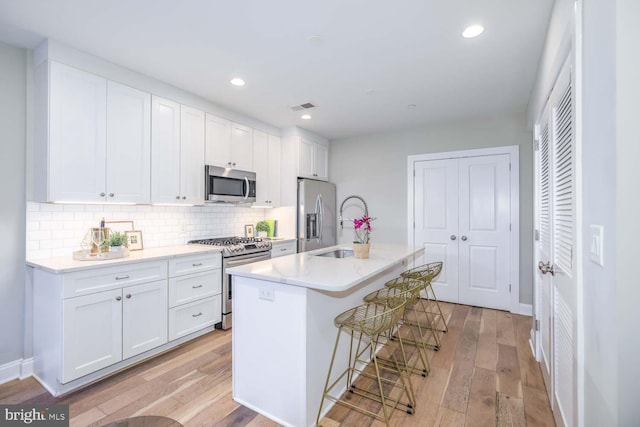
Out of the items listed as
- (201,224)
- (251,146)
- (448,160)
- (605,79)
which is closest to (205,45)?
(251,146)

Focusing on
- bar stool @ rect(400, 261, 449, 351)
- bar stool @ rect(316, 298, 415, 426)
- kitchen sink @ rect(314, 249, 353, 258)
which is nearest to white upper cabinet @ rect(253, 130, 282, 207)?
kitchen sink @ rect(314, 249, 353, 258)

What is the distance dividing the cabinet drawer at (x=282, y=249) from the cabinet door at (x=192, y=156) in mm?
1079

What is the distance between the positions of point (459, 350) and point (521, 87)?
2.61 meters

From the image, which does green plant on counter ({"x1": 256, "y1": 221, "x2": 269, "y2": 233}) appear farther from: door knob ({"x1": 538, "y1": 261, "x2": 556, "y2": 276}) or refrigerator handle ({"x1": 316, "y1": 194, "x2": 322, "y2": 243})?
door knob ({"x1": 538, "y1": 261, "x2": 556, "y2": 276})

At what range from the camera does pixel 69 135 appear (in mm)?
2385

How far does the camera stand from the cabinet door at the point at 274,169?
173 inches

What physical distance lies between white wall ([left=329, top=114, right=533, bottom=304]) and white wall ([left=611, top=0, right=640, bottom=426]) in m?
3.44

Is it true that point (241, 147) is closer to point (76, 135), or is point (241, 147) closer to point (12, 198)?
point (76, 135)

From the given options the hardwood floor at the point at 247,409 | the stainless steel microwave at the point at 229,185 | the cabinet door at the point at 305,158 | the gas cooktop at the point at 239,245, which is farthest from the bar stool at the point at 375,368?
the cabinet door at the point at 305,158

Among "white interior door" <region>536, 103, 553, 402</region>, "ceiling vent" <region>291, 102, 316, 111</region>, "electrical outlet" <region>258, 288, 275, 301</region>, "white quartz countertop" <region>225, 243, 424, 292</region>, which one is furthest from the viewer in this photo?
"ceiling vent" <region>291, 102, 316, 111</region>

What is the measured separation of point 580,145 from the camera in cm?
124

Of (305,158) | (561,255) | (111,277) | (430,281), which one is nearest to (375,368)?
(430,281)

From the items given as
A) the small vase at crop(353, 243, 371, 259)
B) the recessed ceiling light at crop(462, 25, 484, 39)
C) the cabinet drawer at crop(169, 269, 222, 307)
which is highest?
the recessed ceiling light at crop(462, 25, 484, 39)

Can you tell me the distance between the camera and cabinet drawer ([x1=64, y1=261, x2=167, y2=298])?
7.04 ft
